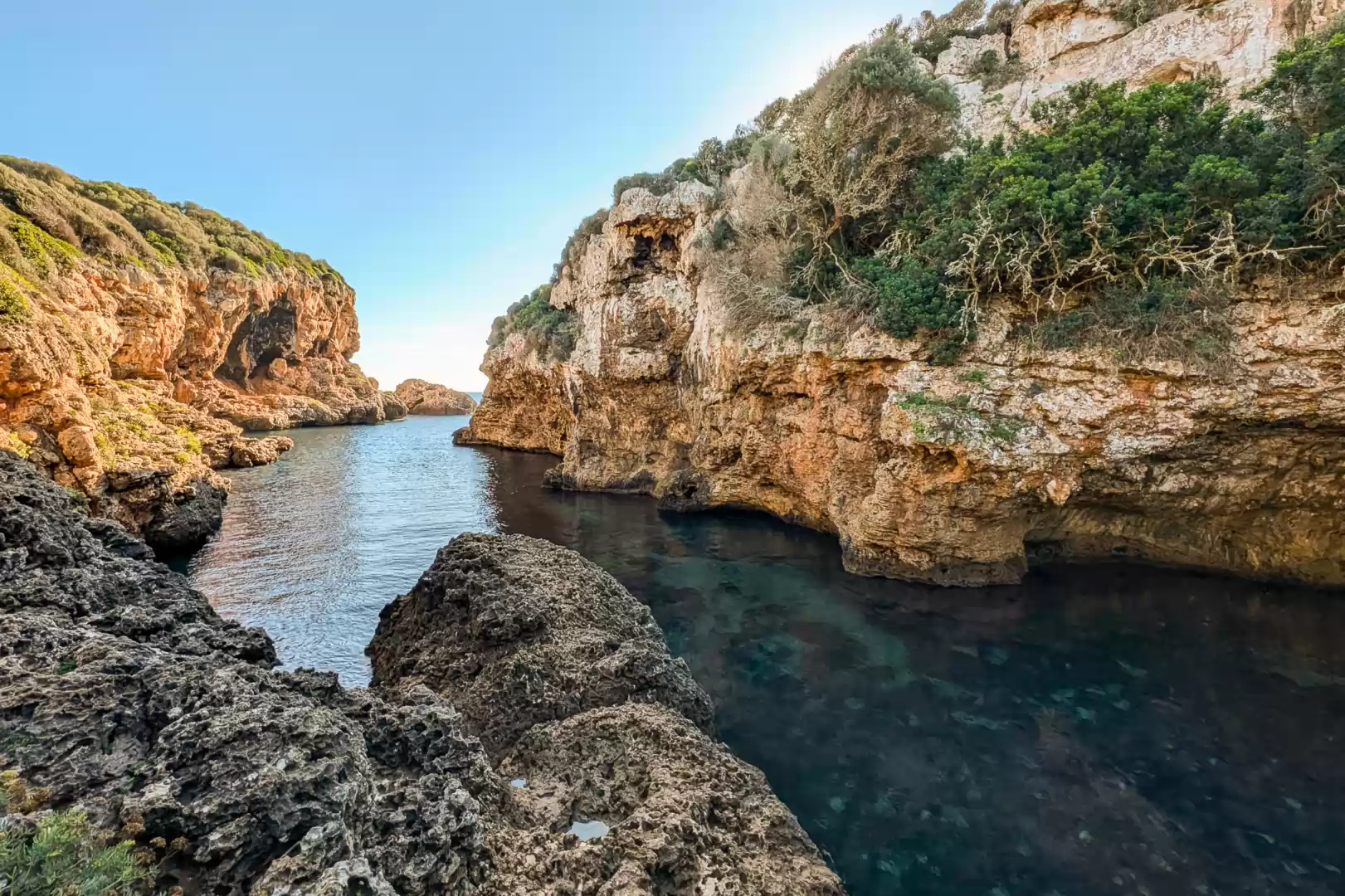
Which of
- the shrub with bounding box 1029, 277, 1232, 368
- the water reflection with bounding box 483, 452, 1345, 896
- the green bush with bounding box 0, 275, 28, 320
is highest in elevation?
the green bush with bounding box 0, 275, 28, 320

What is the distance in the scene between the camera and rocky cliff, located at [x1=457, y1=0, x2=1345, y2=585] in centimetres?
969

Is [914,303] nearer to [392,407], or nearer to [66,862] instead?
[66,862]

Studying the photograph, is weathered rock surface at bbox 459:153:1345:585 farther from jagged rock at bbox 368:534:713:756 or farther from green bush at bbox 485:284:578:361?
green bush at bbox 485:284:578:361

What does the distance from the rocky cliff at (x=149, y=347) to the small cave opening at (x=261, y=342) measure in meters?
0.16

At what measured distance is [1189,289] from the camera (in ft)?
32.3

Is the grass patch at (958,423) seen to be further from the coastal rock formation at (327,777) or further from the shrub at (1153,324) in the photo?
the coastal rock formation at (327,777)

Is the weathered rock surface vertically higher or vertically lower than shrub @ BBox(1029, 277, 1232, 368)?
lower

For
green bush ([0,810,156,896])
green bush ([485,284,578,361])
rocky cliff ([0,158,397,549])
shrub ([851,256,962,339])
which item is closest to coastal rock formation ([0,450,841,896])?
green bush ([0,810,156,896])

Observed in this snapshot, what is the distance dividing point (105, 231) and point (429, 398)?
5708 cm

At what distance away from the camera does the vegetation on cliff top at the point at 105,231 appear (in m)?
18.2

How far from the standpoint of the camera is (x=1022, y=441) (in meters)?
10.6

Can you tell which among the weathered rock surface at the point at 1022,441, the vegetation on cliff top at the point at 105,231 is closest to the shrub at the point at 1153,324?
the weathered rock surface at the point at 1022,441

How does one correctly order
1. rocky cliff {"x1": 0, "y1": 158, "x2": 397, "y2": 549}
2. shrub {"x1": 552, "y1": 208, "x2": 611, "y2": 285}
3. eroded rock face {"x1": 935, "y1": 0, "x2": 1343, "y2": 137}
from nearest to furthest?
eroded rock face {"x1": 935, "y1": 0, "x2": 1343, "y2": 137} → rocky cliff {"x1": 0, "y1": 158, "x2": 397, "y2": 549} → shrub {"x1": 552, "y1": 208, "x2": 611, "y2": 285}

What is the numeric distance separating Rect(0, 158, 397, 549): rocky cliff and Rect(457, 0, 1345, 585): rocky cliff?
15.4 metres
